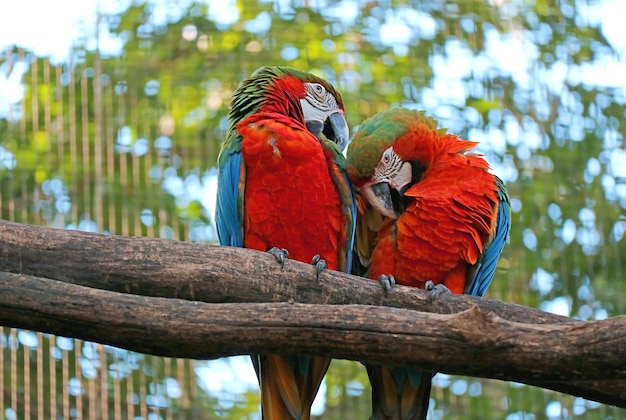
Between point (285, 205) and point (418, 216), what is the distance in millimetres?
429

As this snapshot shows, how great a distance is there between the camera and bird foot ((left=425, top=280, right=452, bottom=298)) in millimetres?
2453

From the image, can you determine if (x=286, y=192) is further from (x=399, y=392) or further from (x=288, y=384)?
(x=399, y=392)

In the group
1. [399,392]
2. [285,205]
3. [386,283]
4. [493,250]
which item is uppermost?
[285,205]

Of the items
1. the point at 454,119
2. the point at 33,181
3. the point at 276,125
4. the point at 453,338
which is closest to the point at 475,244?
the point at 276,125

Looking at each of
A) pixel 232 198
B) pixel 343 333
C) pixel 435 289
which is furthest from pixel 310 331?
pixel 232 198

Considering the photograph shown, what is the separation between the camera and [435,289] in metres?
2.50

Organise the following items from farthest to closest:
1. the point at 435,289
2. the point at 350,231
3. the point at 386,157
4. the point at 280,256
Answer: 1. the point at 386,157
2. the point at 350,231
3. the point at 435,289
4. the point at 280,256

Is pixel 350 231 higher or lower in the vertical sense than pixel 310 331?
higher

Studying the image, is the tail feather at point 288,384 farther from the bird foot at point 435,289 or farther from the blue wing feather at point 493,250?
the blue wing feather at point 493,250

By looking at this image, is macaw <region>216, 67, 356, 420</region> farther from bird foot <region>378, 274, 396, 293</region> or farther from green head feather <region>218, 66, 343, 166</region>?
bird foot <region>378, 274, 396, 293</region>

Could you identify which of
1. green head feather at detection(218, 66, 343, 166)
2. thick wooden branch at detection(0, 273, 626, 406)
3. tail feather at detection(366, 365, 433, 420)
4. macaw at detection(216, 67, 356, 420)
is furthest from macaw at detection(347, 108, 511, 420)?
thick wooden branch at detection(0, 273, 626, 406)

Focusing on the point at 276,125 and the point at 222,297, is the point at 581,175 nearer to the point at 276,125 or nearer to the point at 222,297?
the point at 276,125

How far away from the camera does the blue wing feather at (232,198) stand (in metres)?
2.67

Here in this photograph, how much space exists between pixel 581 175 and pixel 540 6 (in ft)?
3.94
